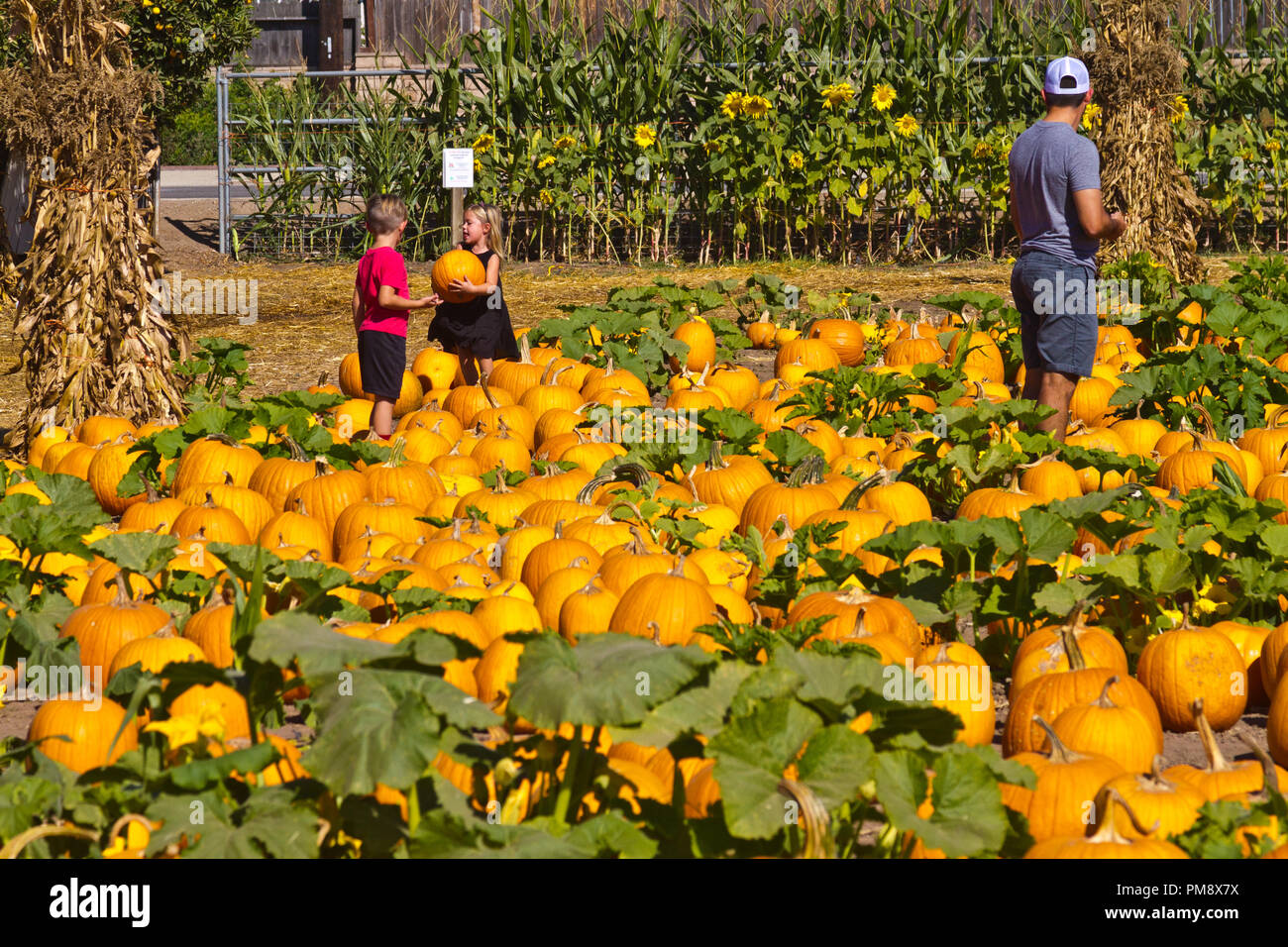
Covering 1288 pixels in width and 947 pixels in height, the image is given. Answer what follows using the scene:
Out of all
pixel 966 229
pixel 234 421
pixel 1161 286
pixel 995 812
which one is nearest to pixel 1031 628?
pixel 995 812

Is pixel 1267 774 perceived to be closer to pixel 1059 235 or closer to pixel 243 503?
pixel 1059 235

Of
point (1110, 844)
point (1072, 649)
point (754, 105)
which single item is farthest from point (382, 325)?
point (754, 105)

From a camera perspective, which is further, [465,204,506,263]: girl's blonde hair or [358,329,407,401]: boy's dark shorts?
[465,204,506,263]: girl's blonde hair

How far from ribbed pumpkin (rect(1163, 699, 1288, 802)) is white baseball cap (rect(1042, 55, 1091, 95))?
349 centimetres

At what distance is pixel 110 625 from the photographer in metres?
3.86

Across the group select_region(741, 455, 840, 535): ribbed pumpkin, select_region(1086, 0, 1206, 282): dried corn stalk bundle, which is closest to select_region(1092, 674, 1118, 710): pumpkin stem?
select_region(741, 455, 840, 535): ribbed pumpkin

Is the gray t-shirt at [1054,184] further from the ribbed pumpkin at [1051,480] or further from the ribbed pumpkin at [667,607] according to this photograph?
the ribbed pumpkin at [667,607]

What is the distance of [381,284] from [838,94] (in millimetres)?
7831

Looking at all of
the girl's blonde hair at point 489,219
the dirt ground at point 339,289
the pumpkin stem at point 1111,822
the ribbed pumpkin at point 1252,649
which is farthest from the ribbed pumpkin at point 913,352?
the pumpkin stem at point 1111,822

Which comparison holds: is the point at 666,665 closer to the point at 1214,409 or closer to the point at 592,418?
the point at 592,418

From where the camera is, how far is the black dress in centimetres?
804

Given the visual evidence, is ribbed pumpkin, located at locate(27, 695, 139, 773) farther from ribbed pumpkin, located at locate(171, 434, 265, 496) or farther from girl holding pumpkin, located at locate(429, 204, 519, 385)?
girl holding pumpkin, located at locate(429, 204, 519, 385)

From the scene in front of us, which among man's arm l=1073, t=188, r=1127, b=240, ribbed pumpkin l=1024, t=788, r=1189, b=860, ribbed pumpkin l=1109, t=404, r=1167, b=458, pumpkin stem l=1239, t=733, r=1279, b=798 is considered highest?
man's arm l=1073, t=188, r=1127, b=240

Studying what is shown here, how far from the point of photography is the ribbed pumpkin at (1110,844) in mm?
2430
